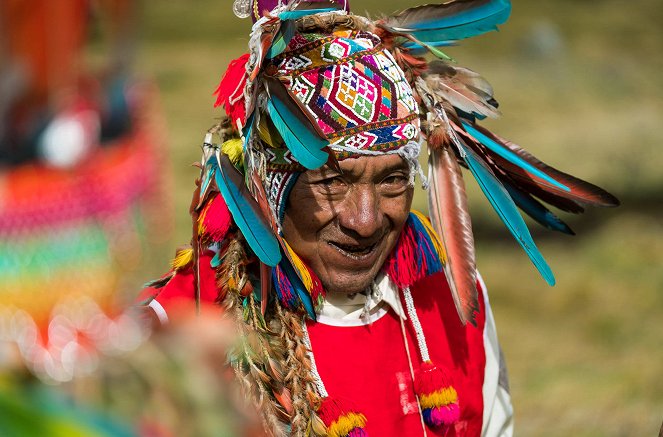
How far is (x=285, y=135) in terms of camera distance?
2.62m

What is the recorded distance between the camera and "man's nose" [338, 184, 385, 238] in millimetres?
2711

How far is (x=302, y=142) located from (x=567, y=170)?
708cm

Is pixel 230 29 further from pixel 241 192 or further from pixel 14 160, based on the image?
pixel 241 192

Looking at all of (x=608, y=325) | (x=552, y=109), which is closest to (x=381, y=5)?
(x=552, y=109)

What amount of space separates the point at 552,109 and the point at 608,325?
5598mm

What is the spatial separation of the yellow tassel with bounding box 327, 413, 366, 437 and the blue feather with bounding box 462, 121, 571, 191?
87 centimetres

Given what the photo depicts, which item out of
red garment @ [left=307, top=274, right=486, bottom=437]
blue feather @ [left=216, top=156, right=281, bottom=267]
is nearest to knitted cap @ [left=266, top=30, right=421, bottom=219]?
blue feather @ [left=216, top=156, right=281, bottom=267]

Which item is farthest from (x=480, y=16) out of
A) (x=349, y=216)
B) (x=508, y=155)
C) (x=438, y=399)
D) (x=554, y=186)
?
(x=438, y=399)

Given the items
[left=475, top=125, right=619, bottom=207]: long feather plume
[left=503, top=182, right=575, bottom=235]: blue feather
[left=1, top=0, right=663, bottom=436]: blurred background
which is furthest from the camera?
[left=1, top=0, right=663, bottom=436]: blurred background

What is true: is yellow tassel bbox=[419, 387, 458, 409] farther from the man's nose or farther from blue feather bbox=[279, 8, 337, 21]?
blue feather bbox=[279, 8, 337, 21]

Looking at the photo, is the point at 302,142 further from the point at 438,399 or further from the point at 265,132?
the point at 438,399

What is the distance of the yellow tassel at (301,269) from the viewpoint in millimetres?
2736

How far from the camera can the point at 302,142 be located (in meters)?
2.59

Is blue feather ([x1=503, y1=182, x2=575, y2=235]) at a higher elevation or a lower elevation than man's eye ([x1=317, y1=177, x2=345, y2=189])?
lower
